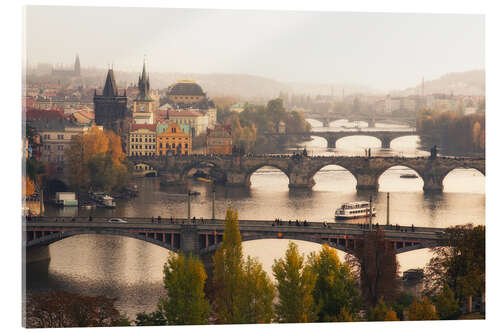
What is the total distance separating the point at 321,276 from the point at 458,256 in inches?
75.7

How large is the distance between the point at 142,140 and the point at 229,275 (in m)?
13.0

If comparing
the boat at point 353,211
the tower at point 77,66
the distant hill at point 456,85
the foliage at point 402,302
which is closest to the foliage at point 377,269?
the foliage at point 402,302

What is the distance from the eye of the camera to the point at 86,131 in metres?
27.0

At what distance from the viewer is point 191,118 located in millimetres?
28156

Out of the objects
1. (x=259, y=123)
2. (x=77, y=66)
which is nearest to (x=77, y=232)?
(x=77, y=66)

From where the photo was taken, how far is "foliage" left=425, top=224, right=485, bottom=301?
53.9ft

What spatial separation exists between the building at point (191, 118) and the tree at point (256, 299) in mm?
11758

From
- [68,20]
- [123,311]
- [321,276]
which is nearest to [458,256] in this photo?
[321,276]

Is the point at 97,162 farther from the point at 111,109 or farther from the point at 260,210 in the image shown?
the point at 260,210

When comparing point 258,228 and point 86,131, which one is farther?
point 86,131

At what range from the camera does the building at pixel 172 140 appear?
2900 cm

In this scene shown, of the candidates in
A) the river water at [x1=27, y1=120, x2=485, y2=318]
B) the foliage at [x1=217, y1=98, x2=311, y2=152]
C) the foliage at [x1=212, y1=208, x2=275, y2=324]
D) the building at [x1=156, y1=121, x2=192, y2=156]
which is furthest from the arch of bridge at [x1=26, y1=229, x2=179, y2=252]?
the building at [x1=156, y1=121, x2=192, y2=156]

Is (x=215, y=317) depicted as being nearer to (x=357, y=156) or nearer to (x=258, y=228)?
(x=258, y=228)

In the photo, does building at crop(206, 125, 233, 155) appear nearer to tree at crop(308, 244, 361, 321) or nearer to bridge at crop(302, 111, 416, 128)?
bridge at crop(302, 111, 416, 128)
